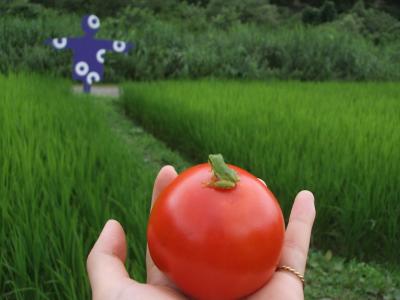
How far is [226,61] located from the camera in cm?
860

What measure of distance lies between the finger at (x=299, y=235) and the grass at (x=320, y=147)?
137cm

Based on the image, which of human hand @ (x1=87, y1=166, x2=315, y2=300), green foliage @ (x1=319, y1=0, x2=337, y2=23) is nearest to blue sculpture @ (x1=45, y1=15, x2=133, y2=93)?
human hand @ (x1=87, y1=166, x2=315, y2=300)

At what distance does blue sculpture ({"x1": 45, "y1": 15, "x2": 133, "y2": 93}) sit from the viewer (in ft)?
22.9

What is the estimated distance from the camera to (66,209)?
183cm

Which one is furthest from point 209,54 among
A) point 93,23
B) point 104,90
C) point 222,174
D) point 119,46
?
point 222,174

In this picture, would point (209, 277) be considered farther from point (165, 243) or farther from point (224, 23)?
point (224, 23)

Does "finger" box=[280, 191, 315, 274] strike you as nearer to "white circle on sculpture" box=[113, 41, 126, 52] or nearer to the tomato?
the tomato

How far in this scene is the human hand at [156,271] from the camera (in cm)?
105

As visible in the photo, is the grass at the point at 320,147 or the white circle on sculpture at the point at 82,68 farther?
the white circle on sculpture at the point at 82,68

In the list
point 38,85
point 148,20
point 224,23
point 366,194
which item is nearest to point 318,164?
point 366,194

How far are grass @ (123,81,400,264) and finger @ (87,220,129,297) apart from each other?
160cm

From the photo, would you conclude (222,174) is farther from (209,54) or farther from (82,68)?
(209,54)

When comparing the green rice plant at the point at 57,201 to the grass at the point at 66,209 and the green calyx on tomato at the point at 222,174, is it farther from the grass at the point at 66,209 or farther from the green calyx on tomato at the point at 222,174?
the green calyx on tomato at the point at 222,174

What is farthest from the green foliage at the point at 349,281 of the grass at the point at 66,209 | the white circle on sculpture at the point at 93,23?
the white circle on sculpture at the point at 93,23
